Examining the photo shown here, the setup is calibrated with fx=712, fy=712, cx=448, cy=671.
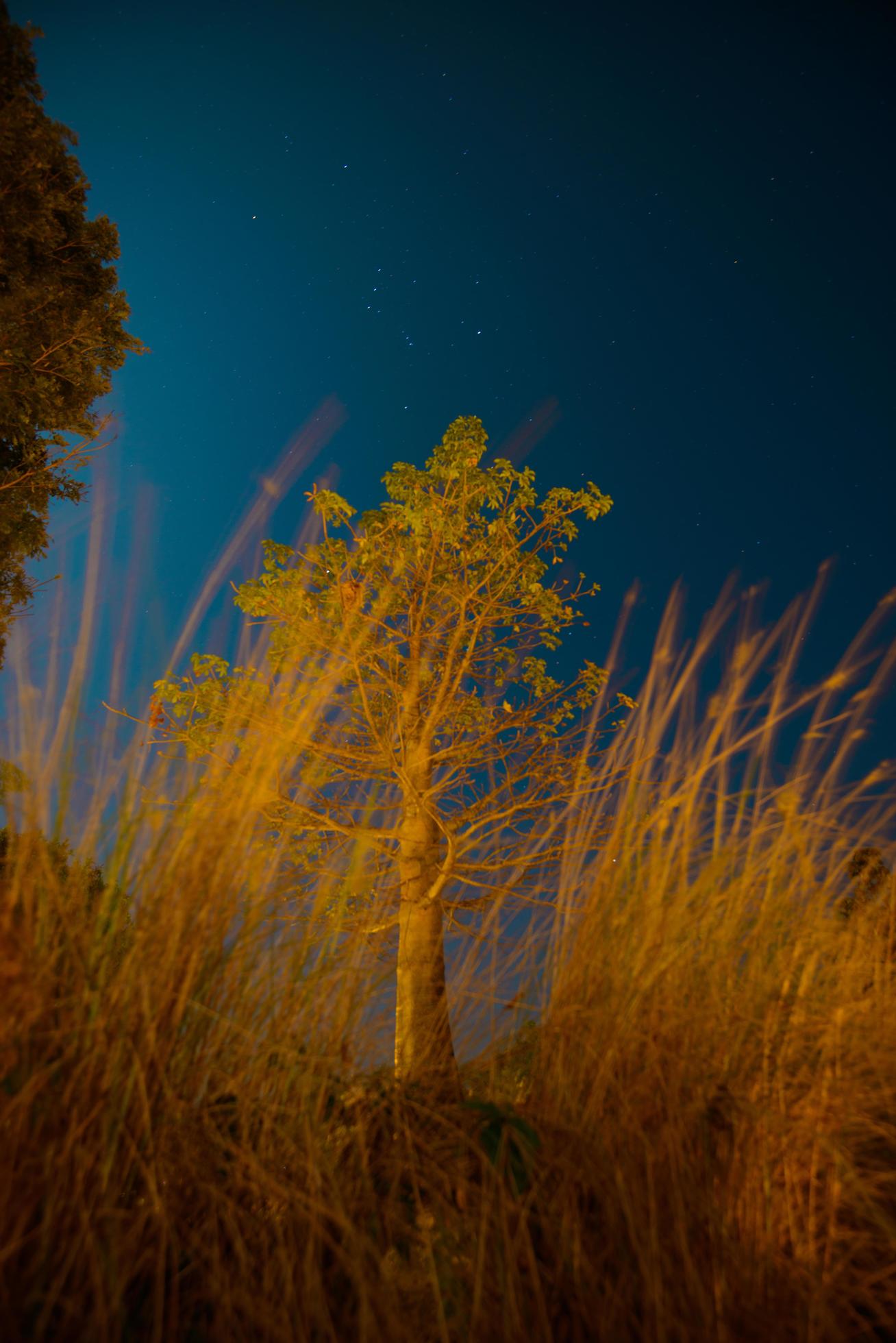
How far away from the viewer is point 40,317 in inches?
269

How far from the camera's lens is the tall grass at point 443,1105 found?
4.19 ft

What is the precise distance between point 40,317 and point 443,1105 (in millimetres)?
7778

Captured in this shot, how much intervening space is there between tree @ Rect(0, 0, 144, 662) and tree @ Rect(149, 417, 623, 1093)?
8.04 ft

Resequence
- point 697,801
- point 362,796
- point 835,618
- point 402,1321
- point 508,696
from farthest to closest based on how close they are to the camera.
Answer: point 835,618, point 508,696, point 362,796, point 697,801, point 402,1321

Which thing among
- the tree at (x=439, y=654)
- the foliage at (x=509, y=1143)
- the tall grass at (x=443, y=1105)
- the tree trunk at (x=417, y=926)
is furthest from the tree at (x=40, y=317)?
the foliage at (x=509, y=1143)

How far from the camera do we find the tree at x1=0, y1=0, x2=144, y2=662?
20.0ft

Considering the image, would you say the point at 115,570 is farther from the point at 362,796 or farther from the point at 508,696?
the point at 508,696

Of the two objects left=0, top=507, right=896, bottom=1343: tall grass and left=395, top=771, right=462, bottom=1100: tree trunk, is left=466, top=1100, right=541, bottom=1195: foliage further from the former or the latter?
left=395, top=771, right=462, bottom=1100: tree trunk

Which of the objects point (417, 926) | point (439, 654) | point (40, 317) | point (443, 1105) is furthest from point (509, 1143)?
point (40, 317)

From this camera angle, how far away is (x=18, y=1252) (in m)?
1.24

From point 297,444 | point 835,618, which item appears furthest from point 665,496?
point 297,444

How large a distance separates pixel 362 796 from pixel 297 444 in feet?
7.54

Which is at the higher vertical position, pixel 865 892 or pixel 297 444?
pixel 297 444

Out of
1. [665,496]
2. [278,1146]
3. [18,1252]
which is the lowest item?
[18,1252]
